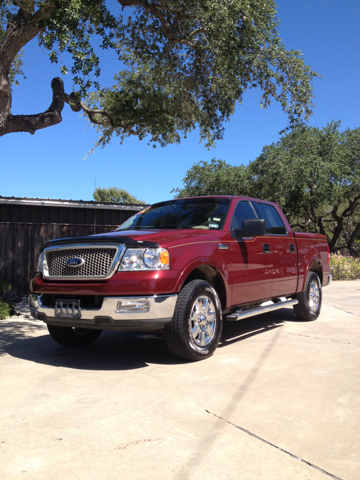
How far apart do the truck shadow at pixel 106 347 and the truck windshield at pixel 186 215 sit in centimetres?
161

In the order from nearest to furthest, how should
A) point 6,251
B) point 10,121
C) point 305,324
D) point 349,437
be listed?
point 349,437 < point 305,324 < point 10,121 < point 6,251

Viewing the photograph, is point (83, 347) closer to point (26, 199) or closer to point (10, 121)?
point (10, 121)

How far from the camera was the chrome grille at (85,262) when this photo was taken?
466 cm

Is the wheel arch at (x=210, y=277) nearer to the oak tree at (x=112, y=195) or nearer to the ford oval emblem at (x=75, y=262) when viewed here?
the ford oval emblem at (x=75, y=262)

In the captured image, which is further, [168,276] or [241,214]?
[241,214]

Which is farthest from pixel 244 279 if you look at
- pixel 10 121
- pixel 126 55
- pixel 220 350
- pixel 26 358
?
pixel 126 55

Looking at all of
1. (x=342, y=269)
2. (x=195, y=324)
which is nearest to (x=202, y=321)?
(x=195, y=324)

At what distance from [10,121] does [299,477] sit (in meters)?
9.37

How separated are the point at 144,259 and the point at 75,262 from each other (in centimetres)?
83

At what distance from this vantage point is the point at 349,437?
3027mm

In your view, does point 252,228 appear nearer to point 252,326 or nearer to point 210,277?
point 210,277

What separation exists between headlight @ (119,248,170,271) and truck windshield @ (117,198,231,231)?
1187mm

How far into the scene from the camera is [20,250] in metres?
11.3

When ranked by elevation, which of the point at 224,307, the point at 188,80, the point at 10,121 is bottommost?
the point at 224,307
